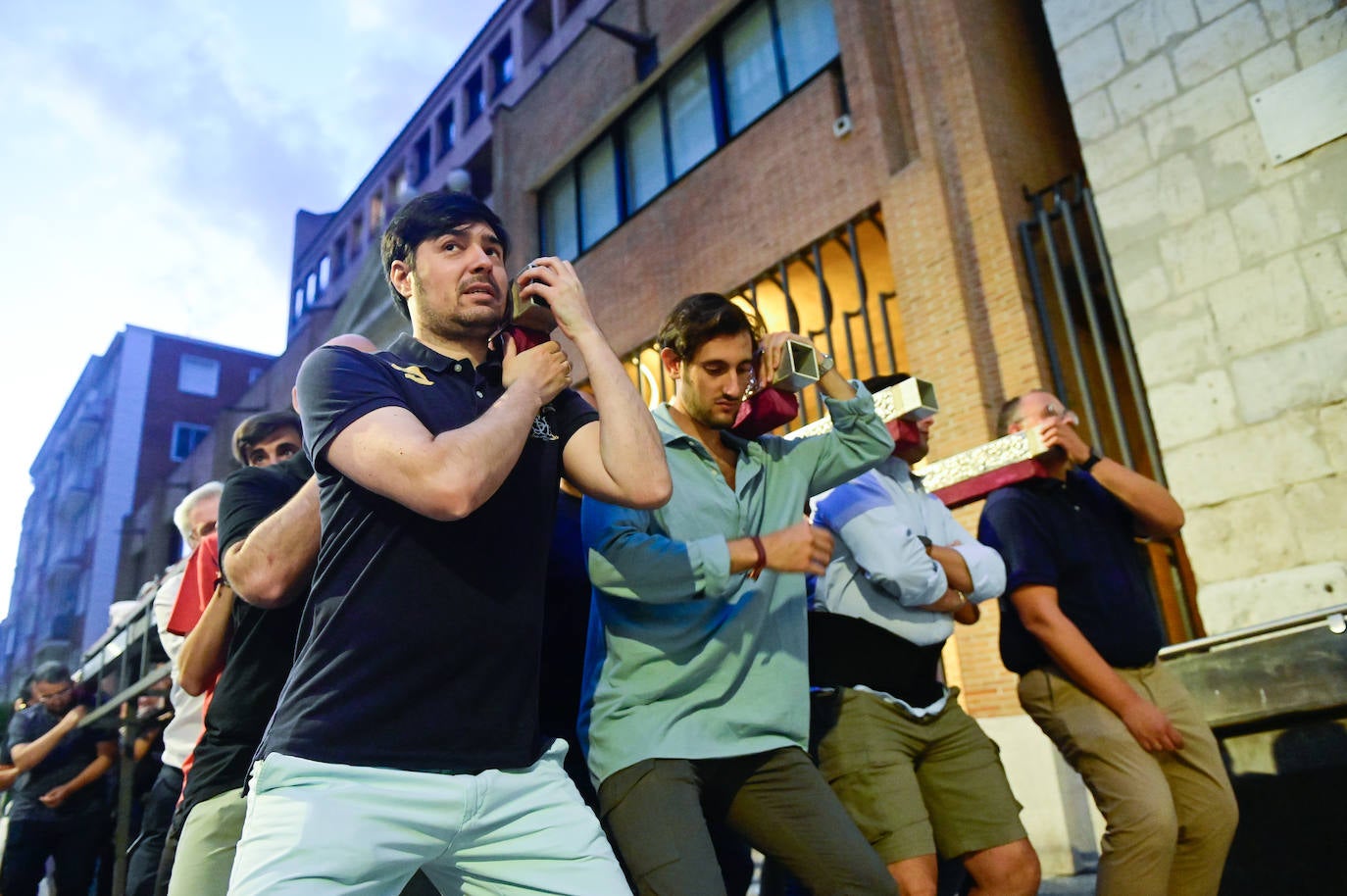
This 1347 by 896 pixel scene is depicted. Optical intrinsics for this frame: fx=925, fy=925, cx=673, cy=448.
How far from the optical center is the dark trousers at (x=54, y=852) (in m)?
6.08

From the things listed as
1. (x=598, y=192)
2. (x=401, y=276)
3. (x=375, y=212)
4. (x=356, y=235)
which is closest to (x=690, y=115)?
(x=598, y=192)

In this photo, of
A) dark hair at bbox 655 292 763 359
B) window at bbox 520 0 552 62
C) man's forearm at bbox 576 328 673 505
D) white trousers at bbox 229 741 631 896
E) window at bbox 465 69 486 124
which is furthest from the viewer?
window at bbox 465 69 486 124

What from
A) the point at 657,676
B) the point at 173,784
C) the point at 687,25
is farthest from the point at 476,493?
the point at 687,25

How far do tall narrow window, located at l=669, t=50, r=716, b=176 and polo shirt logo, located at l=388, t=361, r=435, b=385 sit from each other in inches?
439

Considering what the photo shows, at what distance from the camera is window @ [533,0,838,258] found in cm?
1150

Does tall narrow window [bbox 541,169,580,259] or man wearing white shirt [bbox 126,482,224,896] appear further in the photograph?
tall narrow window [bbox 541,169,580,259]

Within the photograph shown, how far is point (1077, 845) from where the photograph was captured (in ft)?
22.4

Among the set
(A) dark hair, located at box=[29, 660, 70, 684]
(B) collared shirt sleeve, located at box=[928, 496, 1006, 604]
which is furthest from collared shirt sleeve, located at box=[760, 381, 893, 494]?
(A) dark hair, located at box=[29, 660, 70, 684]

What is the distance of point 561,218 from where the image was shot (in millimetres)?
15703

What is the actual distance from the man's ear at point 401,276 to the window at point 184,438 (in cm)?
4004

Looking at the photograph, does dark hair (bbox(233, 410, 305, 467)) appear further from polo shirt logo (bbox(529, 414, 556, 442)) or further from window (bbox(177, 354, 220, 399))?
window (bbox(177, 354, 220, 399))

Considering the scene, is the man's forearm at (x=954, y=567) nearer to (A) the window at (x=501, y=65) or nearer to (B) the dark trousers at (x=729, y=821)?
(B) the dark trousers at (x=729, y=821)

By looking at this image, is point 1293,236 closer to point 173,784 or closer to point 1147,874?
point 1147,874

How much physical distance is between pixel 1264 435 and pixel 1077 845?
3254 mm
